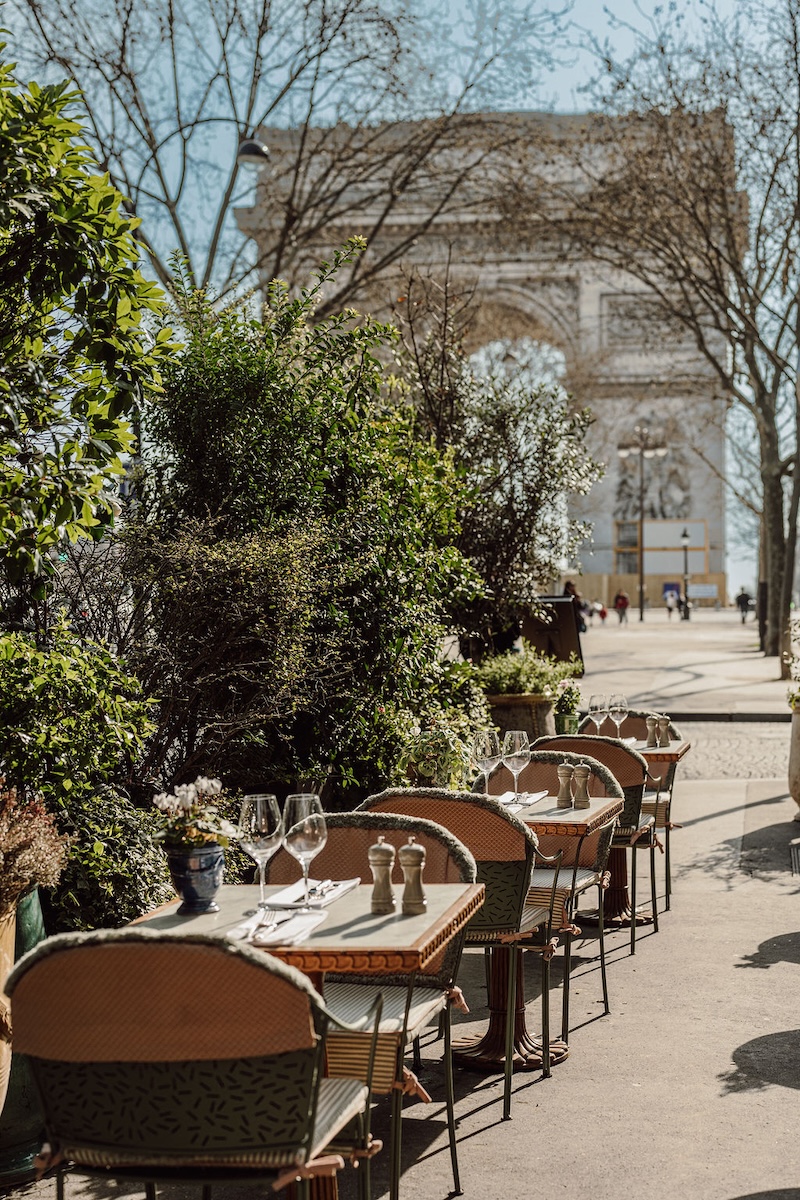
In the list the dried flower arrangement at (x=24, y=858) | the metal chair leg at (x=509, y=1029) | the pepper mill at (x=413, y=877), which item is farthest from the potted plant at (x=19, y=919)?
the metal chair leg at (x=509, y=1029)

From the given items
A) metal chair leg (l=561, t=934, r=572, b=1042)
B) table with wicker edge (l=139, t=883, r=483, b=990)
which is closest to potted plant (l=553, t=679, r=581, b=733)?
metal chair leg (l=561, t=934, r=572, b=1042)

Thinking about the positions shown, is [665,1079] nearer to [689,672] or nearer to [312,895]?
[312,895]

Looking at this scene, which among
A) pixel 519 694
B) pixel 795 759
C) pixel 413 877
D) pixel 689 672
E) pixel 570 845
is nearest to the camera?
pixel 413 877

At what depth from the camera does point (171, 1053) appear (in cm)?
314

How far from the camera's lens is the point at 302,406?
26.2 feet

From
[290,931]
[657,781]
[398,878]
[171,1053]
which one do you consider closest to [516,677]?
[657,781]

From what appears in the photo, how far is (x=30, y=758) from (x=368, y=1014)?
1.81 metres

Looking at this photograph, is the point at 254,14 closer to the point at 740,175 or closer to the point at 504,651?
the point at 504,651

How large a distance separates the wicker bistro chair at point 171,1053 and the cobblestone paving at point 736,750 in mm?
11530

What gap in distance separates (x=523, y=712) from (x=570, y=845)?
20.4ft

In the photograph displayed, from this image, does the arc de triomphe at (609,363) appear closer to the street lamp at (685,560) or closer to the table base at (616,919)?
the street lamp at (685,560)

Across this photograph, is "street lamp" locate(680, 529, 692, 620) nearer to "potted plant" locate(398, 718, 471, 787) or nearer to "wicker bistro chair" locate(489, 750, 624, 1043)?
"potted plant" locate(398, 718, 471, 787)

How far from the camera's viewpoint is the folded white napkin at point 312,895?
13.7 feet

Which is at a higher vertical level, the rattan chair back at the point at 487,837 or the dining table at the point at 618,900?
the rattan chair back at the point at 487,837
